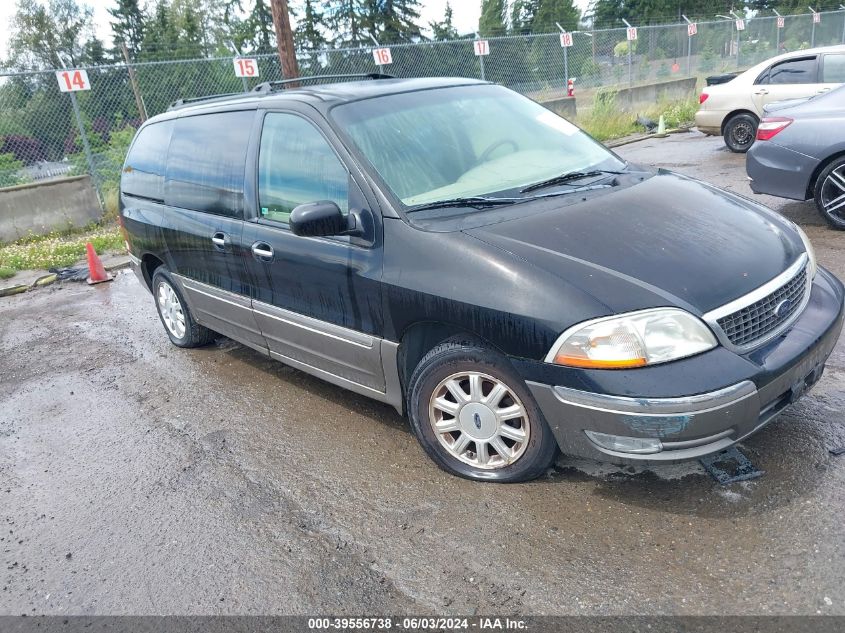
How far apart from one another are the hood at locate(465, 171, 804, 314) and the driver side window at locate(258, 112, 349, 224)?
890 mm

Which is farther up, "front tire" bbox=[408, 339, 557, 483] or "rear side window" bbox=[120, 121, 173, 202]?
"rear side window" bbox=[120, 121, 173, 202]

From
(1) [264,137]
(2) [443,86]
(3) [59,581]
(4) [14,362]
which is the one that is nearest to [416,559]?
(3) [59,581]

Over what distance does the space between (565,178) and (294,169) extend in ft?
4.82

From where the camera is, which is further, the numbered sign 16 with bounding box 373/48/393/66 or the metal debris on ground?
the numbered sign 16 with bounding box 373/48/393/66

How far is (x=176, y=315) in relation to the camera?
5.36m

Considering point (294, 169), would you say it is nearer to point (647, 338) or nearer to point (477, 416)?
point (477, 416)

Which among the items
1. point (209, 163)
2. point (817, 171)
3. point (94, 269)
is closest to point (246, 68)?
point (94, 269)

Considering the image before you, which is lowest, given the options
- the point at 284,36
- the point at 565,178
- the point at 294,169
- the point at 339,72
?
the point at 565,178

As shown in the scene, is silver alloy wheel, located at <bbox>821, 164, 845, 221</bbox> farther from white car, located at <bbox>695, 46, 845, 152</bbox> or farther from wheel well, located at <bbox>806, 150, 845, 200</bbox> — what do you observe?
white car, located at <bbox>695, 46, 845, 152</bbox>

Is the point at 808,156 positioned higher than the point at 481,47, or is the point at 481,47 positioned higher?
the point at 481,47

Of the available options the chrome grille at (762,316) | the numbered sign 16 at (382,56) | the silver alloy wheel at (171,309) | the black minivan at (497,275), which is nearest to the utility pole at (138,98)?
the numbered sign 16 at (382,56)

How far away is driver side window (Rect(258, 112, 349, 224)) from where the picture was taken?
135 inches

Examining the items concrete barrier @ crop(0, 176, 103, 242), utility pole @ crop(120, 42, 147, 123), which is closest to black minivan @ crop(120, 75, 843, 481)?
concrete barrier @ crop(0, 176, 103, 242)

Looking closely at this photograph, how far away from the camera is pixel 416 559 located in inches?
108
